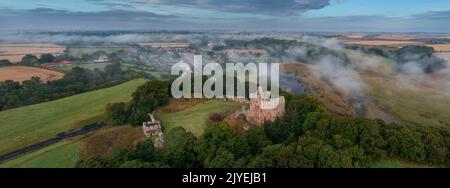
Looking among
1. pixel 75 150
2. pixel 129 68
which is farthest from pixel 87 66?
pixel 75 150

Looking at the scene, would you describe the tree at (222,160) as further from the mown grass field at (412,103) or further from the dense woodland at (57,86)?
the dense woodland at (57,86)

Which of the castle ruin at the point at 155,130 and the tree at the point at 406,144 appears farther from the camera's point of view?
the castle ruin at the point at 155,130

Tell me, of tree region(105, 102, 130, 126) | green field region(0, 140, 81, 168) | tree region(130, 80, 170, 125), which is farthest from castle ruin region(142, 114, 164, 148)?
green field region(0, 140, 81, 168)

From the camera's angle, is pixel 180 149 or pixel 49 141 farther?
pixel 49 141

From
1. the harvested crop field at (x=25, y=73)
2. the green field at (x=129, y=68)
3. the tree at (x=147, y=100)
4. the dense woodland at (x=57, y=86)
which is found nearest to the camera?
the tree at (x=147, y=100)

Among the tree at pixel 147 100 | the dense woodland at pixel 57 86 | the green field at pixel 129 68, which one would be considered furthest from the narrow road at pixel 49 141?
the green field at pixel 129 68

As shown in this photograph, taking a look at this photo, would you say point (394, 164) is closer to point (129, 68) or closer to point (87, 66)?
point (129, 68)
